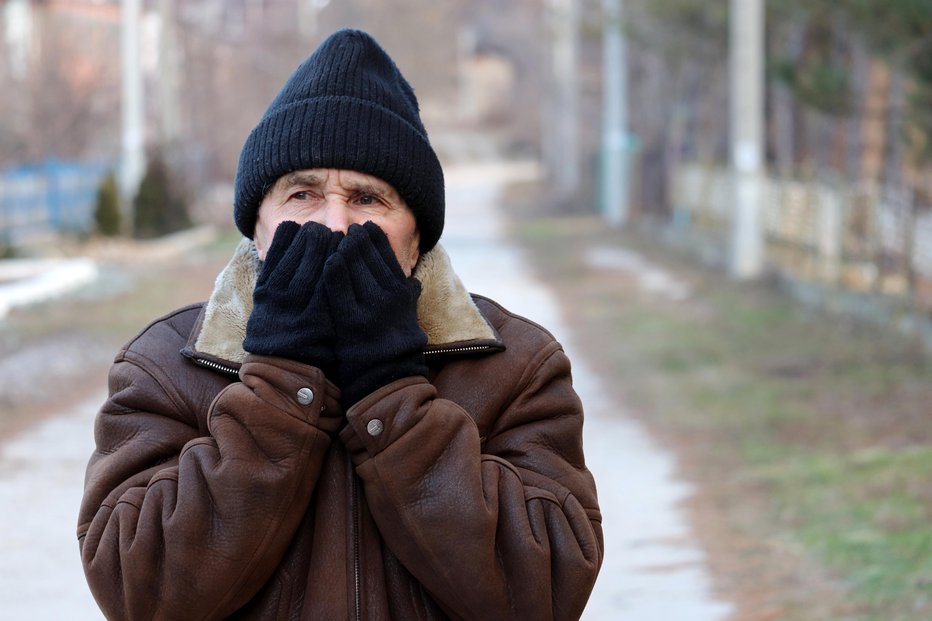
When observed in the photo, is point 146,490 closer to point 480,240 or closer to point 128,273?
point 128,273

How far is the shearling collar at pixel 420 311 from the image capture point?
2.47 meters

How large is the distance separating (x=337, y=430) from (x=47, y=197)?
81.1 feet

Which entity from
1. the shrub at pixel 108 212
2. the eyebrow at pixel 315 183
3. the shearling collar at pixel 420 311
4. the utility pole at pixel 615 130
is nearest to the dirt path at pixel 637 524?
the shearling collar at pixel 420 311

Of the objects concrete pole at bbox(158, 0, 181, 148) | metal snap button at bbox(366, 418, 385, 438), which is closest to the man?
metal snap button at bbox(366, 418, 385, 438)

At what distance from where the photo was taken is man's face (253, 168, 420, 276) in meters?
2.51

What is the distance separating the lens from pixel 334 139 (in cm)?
250

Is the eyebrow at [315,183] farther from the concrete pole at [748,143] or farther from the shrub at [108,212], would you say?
the shrub at [108,212]

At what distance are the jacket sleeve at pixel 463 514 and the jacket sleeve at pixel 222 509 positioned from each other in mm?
97

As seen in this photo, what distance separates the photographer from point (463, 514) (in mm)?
2322

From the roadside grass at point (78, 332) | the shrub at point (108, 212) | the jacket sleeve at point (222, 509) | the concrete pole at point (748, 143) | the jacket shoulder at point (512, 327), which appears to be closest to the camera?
the jacket sleeve at point (222, 509)

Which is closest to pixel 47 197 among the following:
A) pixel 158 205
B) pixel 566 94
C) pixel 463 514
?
pixel 158 205

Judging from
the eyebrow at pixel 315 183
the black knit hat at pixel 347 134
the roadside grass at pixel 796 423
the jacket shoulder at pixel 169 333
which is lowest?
the roadside grass at pixel 796 423

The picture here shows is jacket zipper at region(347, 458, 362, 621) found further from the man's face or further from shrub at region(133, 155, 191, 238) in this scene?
shrub at region(133, 155, 191, 238)

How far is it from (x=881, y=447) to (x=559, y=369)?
6274 millimetres
